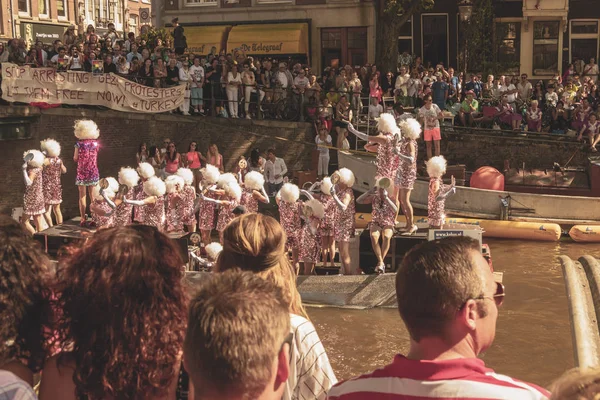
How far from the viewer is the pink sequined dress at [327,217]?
39.6 feet

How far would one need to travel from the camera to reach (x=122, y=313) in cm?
294

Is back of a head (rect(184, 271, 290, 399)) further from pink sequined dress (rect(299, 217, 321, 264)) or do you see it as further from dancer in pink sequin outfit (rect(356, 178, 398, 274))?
pink sequined dress (rect(299, 217, 321, 264))

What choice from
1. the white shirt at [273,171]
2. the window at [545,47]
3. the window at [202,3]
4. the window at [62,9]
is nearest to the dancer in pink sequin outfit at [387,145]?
the white shirt at [273,171]

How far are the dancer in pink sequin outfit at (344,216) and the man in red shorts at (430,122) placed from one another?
6.82 metres

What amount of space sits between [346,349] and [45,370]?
27.2ft

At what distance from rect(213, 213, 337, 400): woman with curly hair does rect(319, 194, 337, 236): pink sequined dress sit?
8406 mm

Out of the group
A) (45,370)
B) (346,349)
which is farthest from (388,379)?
(346,349)

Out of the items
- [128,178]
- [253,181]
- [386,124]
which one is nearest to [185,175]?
[128,178]

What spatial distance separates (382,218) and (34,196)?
6.38 metres

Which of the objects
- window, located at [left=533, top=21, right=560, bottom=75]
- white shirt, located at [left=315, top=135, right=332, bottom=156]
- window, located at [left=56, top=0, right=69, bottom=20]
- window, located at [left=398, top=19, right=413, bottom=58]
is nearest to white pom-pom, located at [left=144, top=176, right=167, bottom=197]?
white shirt, located at [left=315, top=135, right=332, bottom=156]

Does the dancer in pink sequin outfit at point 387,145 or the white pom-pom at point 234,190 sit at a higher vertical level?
the dancer in pink sequin outfit at point 387,145

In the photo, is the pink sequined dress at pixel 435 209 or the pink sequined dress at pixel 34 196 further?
the pink sequined dress at pixel 34 196

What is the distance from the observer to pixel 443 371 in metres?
2.71

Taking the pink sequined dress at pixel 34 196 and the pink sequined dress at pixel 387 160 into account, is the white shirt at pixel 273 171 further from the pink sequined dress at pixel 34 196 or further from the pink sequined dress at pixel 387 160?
the pink sequined dress at pixel 387 160
